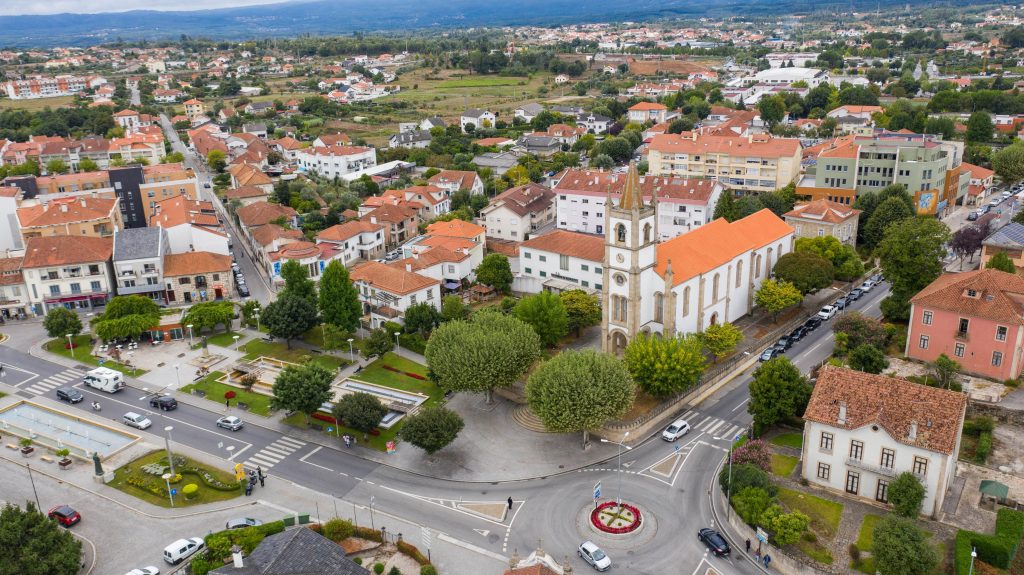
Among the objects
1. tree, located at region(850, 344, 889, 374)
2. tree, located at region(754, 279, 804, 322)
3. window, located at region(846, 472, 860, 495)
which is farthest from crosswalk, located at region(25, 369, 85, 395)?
tree, located at region(850, 344, 889, 374)

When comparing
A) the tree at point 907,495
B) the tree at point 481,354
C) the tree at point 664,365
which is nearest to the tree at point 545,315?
the tree at point 481,354

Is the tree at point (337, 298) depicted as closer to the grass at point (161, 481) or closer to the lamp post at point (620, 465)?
the grass at point (161, 481)

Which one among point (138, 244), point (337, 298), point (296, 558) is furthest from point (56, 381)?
point (296, 558)

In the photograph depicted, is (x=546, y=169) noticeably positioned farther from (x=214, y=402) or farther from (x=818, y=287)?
(x=214, y=402)

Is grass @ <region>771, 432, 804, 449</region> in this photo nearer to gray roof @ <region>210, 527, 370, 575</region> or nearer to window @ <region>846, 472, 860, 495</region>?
window @ <region>846, 472, 860, 495</region>

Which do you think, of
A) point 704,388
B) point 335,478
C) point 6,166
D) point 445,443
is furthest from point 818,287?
point 6,166

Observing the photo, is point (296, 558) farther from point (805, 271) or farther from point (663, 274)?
point (805, 271)
